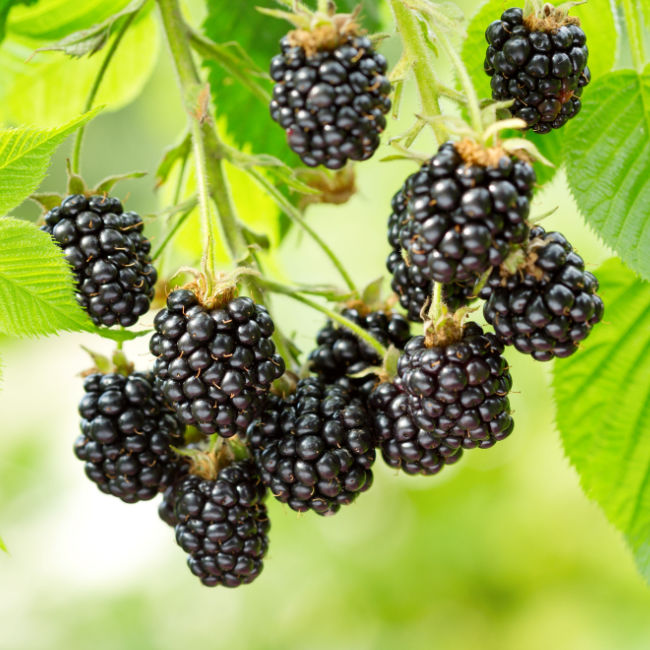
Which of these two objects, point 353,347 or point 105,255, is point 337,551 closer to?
point 353,347

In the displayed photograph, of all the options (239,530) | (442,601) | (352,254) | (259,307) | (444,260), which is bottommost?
(442,601)

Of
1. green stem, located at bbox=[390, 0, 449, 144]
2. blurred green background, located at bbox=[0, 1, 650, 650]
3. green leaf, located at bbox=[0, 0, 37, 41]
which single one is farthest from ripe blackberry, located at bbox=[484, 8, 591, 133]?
blurred green background, located at bbox=[0, 1, 650, 650]

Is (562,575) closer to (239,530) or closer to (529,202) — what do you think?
(239,530)

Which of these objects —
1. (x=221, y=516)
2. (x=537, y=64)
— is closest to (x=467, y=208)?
(x=537, y=64)

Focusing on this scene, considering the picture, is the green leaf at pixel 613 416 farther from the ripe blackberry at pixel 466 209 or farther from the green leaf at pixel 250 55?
the green leaf at pixel 250 55

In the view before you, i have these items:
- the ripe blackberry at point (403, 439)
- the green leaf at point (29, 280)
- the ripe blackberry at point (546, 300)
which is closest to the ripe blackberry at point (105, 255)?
the green leaf at point (29, 280)

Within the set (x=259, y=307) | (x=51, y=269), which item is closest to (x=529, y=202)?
(x=259, y=307)
